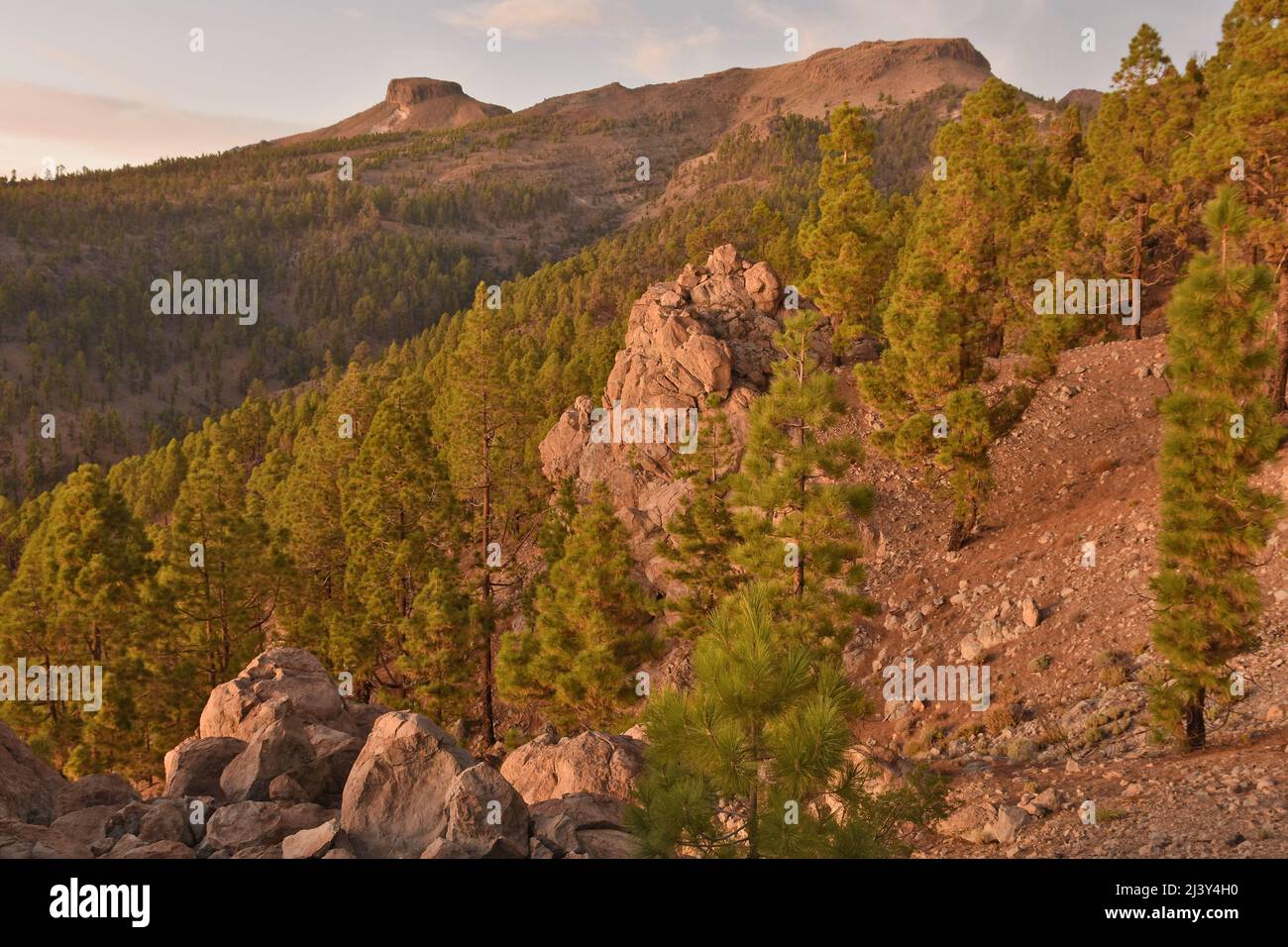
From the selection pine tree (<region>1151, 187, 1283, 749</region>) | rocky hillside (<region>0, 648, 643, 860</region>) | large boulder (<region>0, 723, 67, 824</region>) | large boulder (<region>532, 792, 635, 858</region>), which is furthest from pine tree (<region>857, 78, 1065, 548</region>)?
large boulder (<region>0, 723, 67, 824</region>)

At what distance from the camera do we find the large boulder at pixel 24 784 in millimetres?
14968

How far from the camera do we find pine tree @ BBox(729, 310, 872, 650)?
2208 cm

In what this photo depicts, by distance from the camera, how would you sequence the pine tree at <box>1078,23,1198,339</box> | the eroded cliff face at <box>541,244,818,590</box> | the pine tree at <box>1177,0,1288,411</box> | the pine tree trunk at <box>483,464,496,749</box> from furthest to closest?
the eroded cliff face at <box>541,244,818,590</box>
the pine tree at <box>1078,23,1198,339</box>
the pine tree trunk at <box>483,464,496,749</box>
the pine tree at <box>1177,0,1288,411</box>

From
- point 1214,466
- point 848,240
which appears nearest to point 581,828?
point 1214,466

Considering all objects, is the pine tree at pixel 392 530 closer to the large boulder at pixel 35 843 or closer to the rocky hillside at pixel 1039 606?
the rocky hillside at pixel 1039 606

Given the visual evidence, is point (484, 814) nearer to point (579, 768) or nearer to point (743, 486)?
point (579, 768)

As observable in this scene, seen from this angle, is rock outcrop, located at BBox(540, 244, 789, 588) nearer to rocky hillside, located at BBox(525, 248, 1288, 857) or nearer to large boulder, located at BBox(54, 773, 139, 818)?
rocky hillside, located at BBox(525, 248, 1288, 857)

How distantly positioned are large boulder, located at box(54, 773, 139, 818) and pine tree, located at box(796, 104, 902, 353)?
35.2 metres

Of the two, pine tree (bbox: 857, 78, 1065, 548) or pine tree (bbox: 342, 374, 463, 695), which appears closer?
pine tree (bbox: 857, 78, 1065, 548)

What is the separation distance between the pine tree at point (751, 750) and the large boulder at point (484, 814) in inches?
131

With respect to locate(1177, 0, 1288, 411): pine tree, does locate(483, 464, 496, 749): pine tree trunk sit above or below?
below
